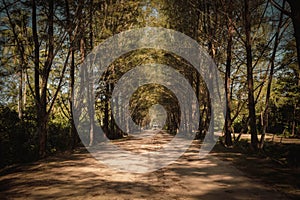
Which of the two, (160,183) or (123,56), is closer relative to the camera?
(160,183)

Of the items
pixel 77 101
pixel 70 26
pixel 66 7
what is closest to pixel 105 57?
pixel 77 101

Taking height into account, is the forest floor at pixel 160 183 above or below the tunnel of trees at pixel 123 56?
below

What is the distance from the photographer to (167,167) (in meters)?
9.20

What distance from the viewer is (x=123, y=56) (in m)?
25.8

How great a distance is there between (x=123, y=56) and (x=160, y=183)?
798 inches

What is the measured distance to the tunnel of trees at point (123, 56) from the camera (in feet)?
40.1

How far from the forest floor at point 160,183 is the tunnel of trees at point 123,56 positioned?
9.70 ft

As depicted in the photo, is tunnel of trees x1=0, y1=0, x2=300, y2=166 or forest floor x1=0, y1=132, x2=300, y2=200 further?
tunnel of trees x1=0, y1=0, x2=300, y2=166

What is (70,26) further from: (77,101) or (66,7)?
(77,101)

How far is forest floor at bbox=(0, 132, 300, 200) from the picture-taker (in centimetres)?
556

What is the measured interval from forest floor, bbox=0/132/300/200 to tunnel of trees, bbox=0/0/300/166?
2956 millimetres

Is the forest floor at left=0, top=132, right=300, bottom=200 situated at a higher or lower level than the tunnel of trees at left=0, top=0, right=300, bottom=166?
lower

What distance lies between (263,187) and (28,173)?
6.86 metres

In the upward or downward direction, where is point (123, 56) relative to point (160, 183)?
upward
